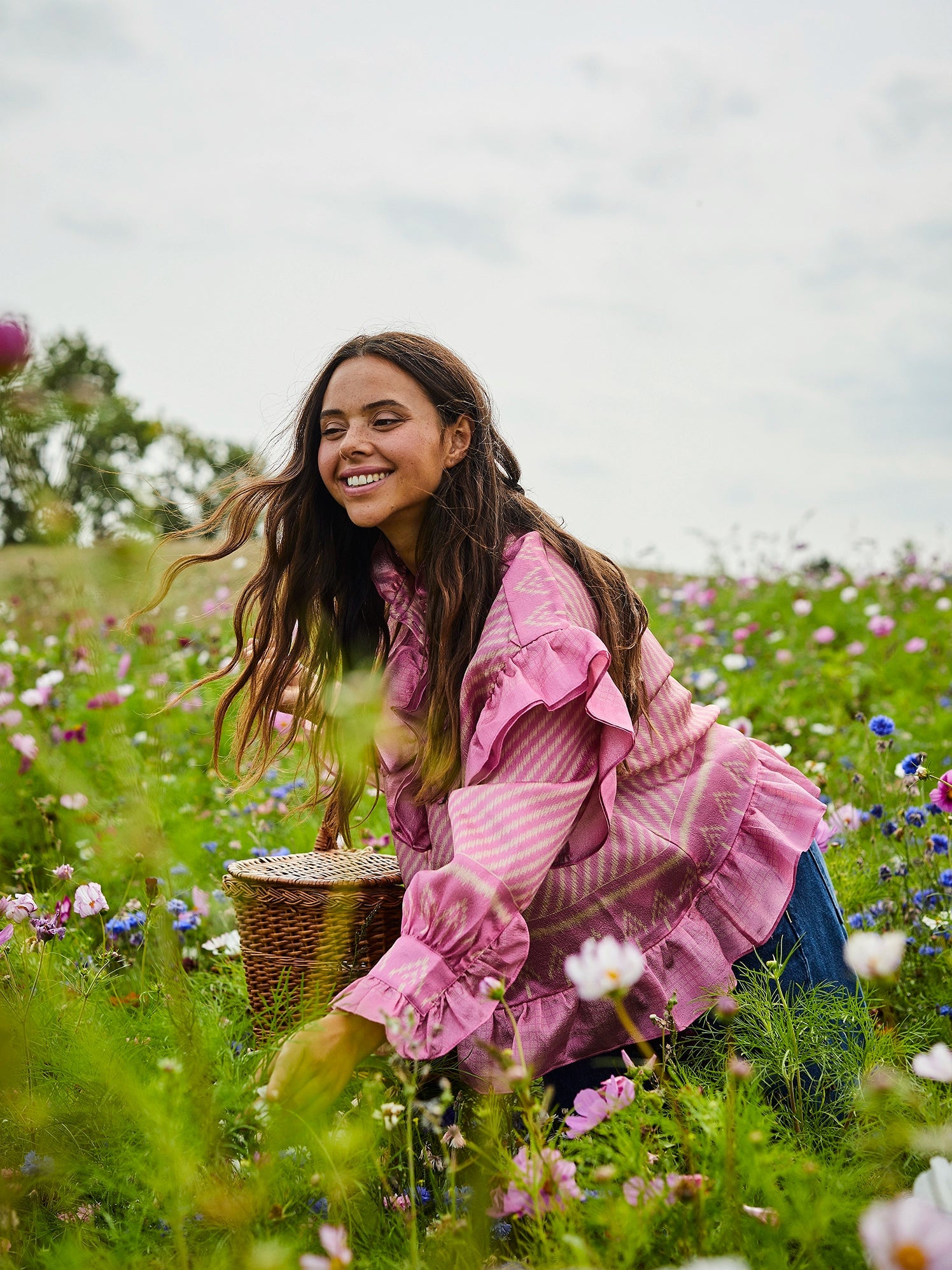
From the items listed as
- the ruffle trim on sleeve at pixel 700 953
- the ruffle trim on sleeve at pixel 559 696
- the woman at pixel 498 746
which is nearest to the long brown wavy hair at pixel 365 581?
the woman at pixel 498 746

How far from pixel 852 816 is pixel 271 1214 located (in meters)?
1.85

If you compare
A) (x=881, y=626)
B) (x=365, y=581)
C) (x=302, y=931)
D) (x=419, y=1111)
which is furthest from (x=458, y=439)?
(x=881, y=626)

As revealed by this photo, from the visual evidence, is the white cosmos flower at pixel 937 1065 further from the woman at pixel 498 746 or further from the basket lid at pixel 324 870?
the basket lid at pixel 324 870

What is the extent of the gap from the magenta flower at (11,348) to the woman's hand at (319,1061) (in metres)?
0.88

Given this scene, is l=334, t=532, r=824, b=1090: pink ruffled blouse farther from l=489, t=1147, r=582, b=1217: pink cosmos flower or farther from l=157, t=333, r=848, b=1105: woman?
l=489, t=1147, r=582, b=1217: pink cosmos flower

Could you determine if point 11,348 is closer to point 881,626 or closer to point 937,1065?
point 937,1065

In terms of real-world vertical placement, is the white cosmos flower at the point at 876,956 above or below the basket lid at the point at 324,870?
above

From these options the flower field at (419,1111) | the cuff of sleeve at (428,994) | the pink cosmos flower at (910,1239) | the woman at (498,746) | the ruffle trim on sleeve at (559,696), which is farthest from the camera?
the ruffle trim on sleeve at (559,696)

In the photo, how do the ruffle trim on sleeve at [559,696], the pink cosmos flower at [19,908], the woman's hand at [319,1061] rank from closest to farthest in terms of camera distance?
the woman's hand at [319,1061]
the ruffle trim on sleeve at [559,696]
the pink cosmos flower at [19,908]

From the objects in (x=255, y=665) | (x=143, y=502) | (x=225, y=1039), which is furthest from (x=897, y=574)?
(x=143, y=502)

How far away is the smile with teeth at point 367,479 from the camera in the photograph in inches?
79.9

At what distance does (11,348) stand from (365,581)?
163cm

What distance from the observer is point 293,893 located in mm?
2066

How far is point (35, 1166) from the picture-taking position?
1427 mm
